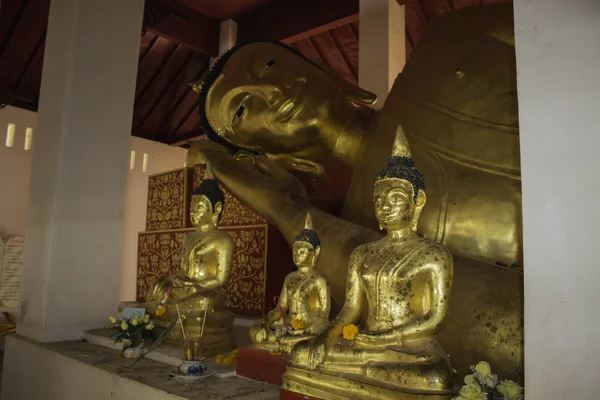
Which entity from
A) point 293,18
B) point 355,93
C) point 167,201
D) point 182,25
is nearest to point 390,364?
point 355,93

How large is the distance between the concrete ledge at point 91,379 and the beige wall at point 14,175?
3.46 m

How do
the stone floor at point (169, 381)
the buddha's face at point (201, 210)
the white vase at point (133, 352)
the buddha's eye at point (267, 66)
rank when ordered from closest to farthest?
the stone floor at point (169, 381) < the white vase at point (133, 352) < the buddha's face at point (201, 210) < the buddha's eye at point (267, 66)

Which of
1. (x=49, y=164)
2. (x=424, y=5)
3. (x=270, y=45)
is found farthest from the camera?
(x=424, y=5)

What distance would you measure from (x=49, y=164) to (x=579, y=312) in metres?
2.86

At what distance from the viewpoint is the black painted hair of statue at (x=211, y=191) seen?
2607 millimetres

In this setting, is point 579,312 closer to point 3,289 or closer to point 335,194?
point 335,194

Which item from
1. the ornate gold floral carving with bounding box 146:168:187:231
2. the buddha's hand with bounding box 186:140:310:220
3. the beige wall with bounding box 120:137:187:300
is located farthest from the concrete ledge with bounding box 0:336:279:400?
the beige wall with bounding box 120:137:187:300

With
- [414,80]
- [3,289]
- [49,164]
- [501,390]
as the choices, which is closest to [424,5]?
[414,80]

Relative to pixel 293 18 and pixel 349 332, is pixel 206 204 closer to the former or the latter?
pixel 349 332

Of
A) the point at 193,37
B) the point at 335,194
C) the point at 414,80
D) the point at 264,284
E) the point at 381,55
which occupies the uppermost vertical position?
the point at 193,37

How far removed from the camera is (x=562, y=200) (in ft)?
3.06

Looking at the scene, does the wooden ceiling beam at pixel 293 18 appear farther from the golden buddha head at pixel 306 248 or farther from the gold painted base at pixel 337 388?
the gold painted base at pixel 337 388

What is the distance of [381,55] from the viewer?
429cm

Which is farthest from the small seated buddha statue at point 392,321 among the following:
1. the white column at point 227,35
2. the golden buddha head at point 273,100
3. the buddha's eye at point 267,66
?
the white column at point 227,35
